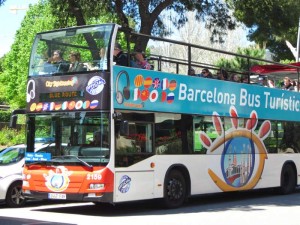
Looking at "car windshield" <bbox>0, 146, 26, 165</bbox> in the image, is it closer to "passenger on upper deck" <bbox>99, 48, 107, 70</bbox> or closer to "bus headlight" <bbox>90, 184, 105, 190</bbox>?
"bus headlight" <bbox>90, 184, 105, 190</bbox>

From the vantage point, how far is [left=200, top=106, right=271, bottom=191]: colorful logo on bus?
592 inches

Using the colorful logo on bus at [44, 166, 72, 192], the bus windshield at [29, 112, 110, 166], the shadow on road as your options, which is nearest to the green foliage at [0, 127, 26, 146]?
the shadow on road

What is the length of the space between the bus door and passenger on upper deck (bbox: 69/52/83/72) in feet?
5.67

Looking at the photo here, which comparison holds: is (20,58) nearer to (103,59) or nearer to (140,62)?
(140,62)

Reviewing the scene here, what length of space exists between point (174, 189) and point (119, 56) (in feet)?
11.7

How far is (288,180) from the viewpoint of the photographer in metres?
18.2

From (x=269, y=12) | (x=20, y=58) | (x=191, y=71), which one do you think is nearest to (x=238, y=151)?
(x=191, y=71)

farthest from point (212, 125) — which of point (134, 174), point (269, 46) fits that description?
point (269, 46)

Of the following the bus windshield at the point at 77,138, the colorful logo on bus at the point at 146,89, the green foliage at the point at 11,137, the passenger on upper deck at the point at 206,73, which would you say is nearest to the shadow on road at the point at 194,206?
the bus windshield at the point at 77,138

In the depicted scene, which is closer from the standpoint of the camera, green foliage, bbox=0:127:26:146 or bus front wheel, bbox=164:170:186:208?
bus front wheel, bbox=164:170:186:208

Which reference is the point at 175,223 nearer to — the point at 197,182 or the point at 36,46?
the point at 197,182

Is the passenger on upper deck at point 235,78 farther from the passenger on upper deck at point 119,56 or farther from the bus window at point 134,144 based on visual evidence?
the passenger on upper deck at point 119,56

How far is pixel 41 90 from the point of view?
12.8 m

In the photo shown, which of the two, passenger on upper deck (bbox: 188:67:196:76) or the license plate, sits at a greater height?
passenger on upper deck (bbox: 188:67:196:76)
